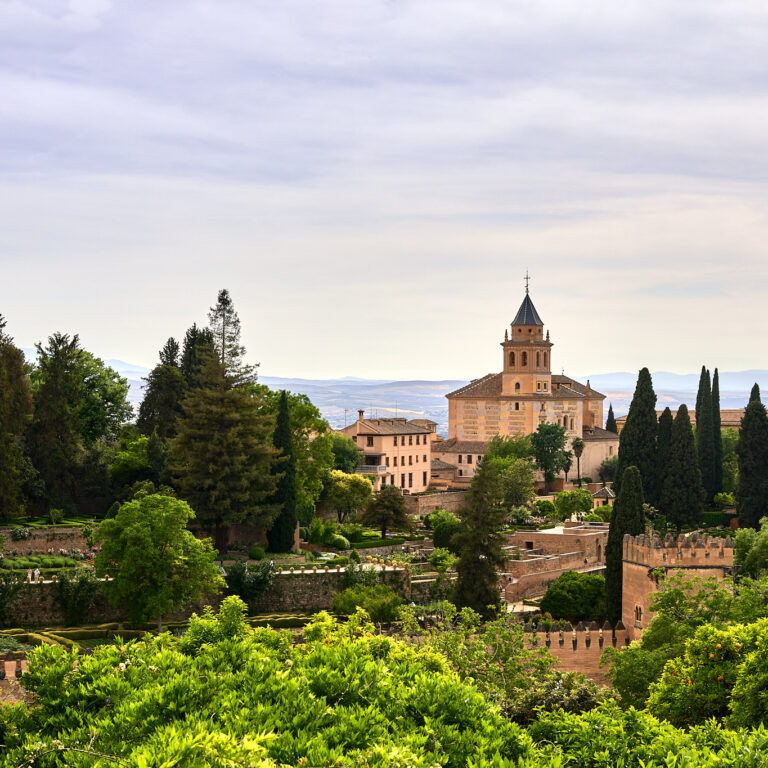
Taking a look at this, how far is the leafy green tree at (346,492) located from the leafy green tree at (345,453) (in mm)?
9231

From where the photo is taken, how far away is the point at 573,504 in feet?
232

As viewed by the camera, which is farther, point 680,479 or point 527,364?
point 527,364

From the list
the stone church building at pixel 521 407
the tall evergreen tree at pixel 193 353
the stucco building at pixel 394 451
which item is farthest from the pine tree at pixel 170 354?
the stone church building at pixel 521 407

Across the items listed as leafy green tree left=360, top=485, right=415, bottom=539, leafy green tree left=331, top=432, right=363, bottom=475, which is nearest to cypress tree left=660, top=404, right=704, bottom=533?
leafy green tree left=360, top=485, right=415, bottom=539

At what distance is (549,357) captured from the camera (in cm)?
10069

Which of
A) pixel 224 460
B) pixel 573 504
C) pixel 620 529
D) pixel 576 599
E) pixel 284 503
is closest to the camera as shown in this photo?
pixel 620 529

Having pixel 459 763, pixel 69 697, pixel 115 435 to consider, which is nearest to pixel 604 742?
pixel 459 763

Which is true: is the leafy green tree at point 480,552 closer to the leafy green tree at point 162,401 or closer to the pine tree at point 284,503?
the pine tree at point 284,503

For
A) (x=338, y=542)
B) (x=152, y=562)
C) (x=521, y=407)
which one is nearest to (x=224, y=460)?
(x=338, y=542)

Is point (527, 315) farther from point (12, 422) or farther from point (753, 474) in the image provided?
point (12, 422)

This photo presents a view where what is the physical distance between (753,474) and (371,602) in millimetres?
31072

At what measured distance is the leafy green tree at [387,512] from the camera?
59.7m

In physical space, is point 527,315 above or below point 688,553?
above

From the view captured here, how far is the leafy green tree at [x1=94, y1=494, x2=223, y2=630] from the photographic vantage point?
39.8 meters
